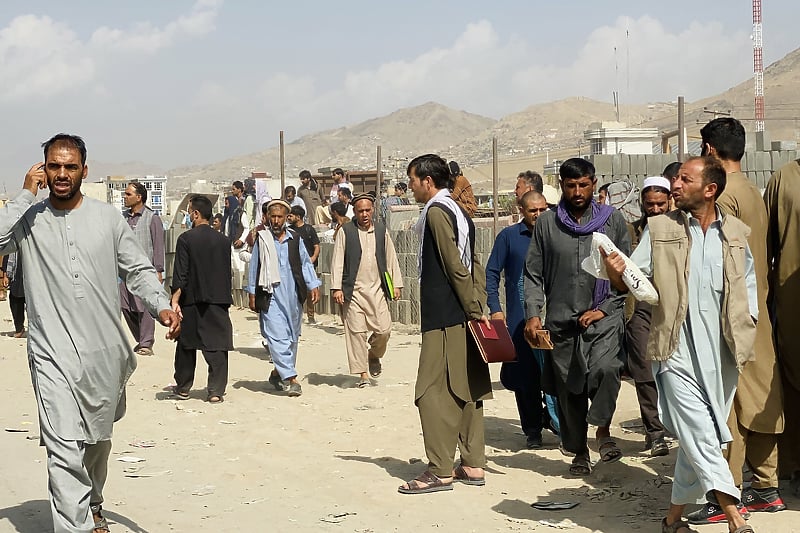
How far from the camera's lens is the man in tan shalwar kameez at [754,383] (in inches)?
224

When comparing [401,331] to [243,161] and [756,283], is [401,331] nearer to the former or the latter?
[756,283]

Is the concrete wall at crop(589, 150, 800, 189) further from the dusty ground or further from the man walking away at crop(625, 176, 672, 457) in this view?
the man walking away at crop(625, 176, 672, 457)

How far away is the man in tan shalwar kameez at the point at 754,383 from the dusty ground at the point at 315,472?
196mm

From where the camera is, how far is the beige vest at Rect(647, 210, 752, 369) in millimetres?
5121

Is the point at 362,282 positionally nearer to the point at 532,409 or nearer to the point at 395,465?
the point at 532,409

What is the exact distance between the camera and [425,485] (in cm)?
663

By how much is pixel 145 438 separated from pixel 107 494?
1986 mm

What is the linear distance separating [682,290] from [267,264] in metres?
6.28

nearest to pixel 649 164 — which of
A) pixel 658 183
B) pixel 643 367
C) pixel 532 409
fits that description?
pixel 532 409

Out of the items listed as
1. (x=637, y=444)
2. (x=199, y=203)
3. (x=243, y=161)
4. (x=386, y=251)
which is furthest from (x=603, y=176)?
(x=243, y=161)

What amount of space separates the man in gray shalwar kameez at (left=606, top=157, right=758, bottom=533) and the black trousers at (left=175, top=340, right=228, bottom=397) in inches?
225

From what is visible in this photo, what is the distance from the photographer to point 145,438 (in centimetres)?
862

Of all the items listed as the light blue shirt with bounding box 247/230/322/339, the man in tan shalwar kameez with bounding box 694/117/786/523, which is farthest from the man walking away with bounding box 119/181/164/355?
the man in tan shalwar kameez with bounding box 694/117/786/523

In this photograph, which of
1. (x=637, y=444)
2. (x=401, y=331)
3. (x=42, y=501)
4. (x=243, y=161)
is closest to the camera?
(x=42, y=501)
